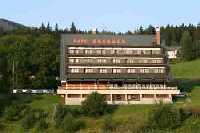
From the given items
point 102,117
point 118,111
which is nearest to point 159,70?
point 118,111

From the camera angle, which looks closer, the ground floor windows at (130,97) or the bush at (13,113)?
the bush at (13,113)

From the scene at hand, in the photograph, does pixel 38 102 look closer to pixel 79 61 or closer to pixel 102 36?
pixel 79 61

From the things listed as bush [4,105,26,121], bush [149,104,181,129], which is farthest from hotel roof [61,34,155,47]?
bush [149,104,181,129]

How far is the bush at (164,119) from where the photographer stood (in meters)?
74.5

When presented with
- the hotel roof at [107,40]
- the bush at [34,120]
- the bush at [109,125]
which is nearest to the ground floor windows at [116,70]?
the hotel roof at [107,40]

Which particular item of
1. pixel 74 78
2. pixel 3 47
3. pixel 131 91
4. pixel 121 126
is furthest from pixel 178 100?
pixel 3 47

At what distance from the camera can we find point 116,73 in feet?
314

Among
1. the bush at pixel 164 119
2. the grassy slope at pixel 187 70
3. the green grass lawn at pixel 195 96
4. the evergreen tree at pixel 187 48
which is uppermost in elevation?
the evergreen tree at pixel 187 48

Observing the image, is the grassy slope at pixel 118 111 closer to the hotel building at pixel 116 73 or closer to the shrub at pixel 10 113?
the shrub at pixel 10 113

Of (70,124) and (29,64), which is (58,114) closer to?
(70,124)

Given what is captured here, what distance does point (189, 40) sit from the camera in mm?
160000

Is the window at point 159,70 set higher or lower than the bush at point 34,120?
higher

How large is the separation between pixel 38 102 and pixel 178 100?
2112cm

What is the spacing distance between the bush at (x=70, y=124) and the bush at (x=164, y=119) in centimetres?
878
